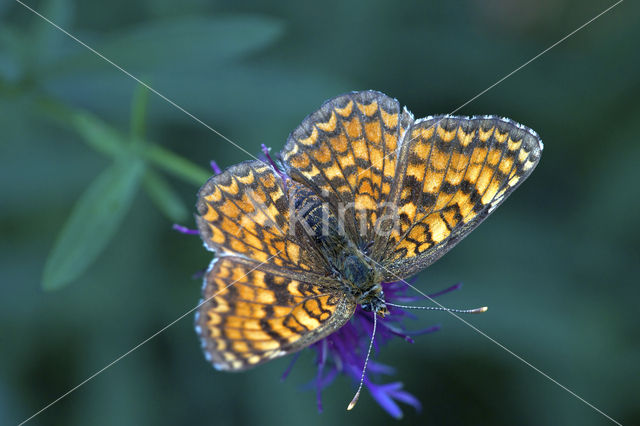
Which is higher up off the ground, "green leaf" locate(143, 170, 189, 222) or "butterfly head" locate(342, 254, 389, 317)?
"green leaf" locate(143, 170, 189, 222)

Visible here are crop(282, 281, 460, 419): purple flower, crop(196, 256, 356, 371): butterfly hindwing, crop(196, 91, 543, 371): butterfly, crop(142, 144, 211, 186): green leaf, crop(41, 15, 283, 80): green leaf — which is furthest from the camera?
crop(41, 15, 283, 80): green leaf

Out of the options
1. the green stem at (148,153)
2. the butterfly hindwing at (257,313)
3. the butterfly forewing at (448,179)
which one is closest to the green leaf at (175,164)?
the green stem at (148,153)

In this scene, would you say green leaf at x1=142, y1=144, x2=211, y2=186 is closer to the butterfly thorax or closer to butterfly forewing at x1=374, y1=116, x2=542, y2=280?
the butterfly thorax

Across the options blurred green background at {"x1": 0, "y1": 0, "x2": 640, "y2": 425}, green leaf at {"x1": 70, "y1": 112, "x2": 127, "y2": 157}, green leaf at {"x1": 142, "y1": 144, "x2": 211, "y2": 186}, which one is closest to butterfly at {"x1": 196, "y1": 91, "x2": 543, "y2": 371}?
green leaf at {"x1": 142, "y1": 144, "x2": 211, "y2": 186}

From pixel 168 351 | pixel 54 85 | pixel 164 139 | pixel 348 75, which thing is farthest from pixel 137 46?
pixel 168 351

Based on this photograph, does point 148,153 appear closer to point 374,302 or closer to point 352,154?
point 352,154

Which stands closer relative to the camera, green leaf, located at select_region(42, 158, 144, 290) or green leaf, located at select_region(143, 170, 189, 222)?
green leaf, located at select_region(42, 158, 144, 290)

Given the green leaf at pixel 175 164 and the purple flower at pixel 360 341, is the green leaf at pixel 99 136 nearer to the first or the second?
the green leaf at pixel 175 164
